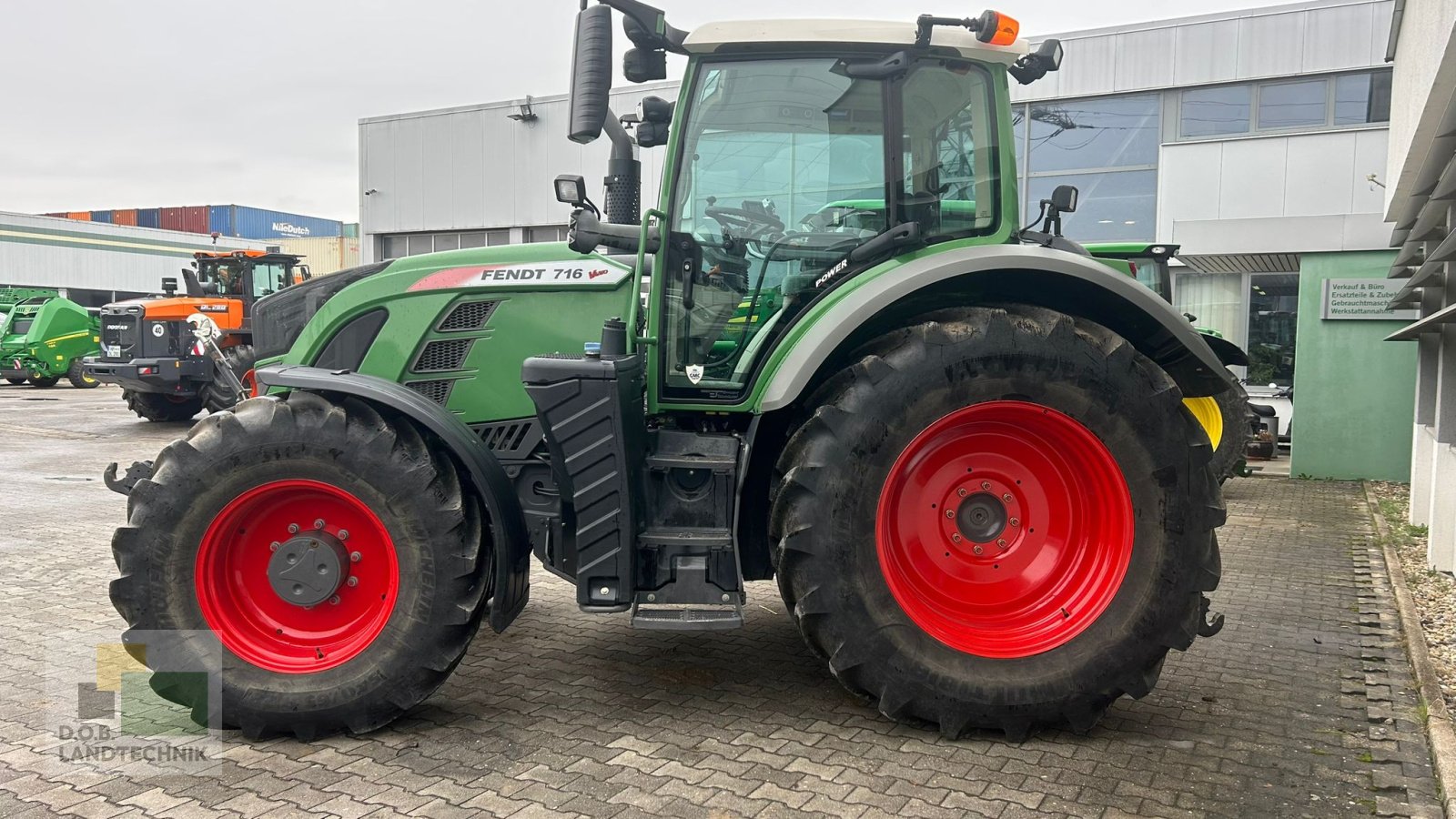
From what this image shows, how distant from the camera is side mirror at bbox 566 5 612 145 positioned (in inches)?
138

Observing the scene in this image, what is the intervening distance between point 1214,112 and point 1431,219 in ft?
31.2

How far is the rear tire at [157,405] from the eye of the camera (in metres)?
17.5

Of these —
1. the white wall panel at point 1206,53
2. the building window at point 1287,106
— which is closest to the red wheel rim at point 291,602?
the building window at point 1287,106

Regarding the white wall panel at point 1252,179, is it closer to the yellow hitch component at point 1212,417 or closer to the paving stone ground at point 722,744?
the yellow hitch component at point 1212,417

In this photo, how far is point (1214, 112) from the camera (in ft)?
55.9

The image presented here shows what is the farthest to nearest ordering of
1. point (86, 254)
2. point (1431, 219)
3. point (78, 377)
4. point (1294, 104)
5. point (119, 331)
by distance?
point (86, 254) < point (78, 377) < point (119, 331) < point (1294, 104) < point (1431, 219)

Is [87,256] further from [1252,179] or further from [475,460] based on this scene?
[475,460]

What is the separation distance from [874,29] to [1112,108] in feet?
50.3

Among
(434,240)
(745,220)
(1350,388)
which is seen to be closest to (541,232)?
(434,240)

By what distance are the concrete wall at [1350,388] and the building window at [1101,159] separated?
16.7 ft

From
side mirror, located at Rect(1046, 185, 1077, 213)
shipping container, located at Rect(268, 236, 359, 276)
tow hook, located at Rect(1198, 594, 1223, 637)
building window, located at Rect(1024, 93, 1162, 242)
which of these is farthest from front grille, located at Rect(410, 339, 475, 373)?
shipping container, located at Rect(268, 236, 359, 276)

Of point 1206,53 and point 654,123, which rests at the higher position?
point 1206,53

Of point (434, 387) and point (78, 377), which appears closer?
point (434, 387)

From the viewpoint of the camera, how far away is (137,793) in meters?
3.34
